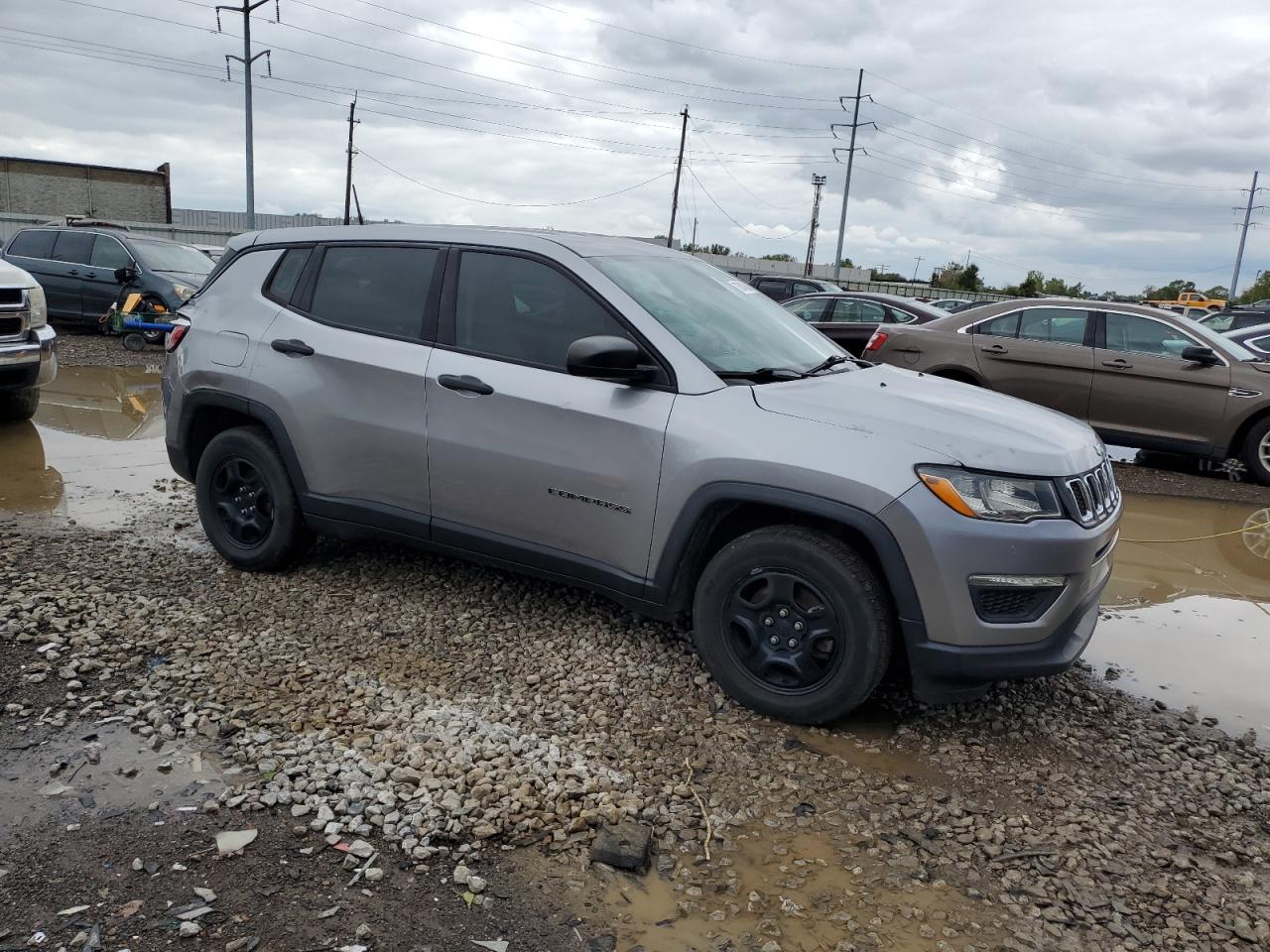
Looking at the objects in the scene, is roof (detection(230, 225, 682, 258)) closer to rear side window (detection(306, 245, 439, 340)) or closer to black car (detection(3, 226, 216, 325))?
rear side window (detection(306, 245, 439, 340))

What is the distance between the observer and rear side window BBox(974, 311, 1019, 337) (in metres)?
9.96

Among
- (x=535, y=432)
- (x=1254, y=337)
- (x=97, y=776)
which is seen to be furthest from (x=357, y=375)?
(x=1254, y=337)

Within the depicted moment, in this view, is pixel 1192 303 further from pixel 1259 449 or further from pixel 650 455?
pixel 650 455

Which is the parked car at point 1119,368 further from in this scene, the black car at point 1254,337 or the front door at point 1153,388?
the black car at point 1254,337

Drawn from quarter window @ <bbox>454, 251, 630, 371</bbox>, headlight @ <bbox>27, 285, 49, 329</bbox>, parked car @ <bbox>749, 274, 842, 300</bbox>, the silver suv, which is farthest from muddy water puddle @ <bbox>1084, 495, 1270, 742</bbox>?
parked car @ <bbox>749, 274, 842, 300</bbox>

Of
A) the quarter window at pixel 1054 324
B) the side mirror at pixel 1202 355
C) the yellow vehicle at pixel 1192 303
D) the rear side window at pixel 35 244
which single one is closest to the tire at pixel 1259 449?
the side mirror at pixel 1202 355

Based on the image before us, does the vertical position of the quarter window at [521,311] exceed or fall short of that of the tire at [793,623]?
it exceeds it

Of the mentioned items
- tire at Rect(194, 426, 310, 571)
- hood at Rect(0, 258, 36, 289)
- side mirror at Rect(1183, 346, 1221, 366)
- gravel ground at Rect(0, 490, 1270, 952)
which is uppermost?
side mirror at Rect(1183, 346, 1221, 366)

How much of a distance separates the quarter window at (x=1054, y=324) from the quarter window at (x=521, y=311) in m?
7.13

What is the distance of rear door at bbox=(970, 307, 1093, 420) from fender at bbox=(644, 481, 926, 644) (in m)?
6.94

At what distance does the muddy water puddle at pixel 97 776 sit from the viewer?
3037 millimetres

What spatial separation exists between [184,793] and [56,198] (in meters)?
49.7

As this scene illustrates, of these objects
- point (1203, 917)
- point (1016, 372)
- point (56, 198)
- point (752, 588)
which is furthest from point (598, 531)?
point (56, 198)

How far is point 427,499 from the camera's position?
448cm
